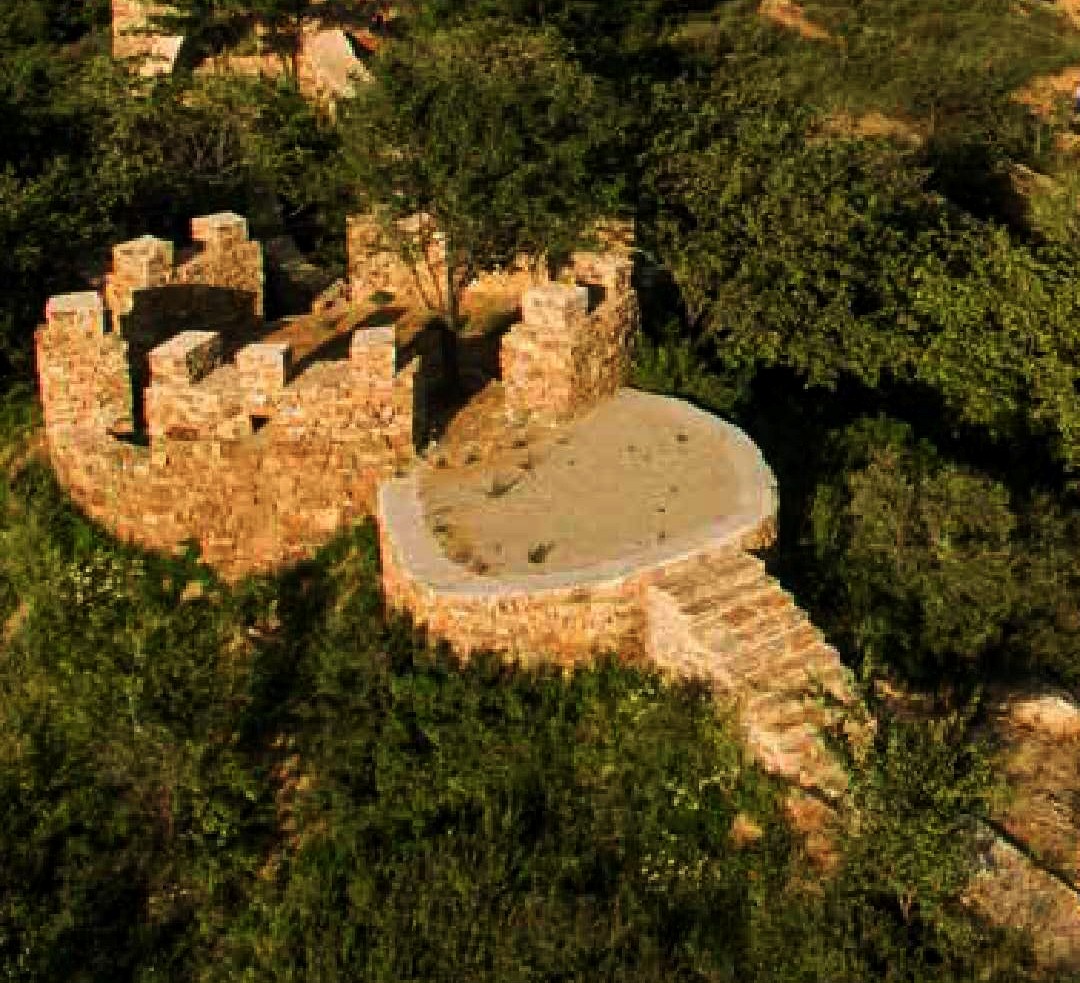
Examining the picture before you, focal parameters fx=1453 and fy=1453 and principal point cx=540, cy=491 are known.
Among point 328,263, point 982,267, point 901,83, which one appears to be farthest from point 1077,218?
point 901,83

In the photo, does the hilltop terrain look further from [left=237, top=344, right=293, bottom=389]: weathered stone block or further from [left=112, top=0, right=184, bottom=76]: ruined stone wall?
[left=112, top=0, right=184, bottom=76]: ruined stone wall

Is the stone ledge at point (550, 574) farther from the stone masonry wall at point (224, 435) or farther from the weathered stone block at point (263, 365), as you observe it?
the weathered stone block at point (263, 365)

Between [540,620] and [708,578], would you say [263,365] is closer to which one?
[540,620]

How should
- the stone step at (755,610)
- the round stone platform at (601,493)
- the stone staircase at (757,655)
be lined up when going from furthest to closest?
1. the round stone platform at (601,493)
2. the stone step at (755,610)
3. the stone staircase at (757,655)

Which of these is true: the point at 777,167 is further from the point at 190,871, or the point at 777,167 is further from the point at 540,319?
the point at 190,871

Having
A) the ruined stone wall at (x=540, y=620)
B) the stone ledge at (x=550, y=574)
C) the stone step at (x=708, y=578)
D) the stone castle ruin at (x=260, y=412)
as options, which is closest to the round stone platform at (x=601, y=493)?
the stone ledge at (x=550, y=574)

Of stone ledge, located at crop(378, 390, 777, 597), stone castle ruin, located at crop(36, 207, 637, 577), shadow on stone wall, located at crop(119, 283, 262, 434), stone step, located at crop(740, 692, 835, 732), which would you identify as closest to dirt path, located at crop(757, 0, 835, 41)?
shadow on stone wall, located at crop(119, 283, 262, 434)

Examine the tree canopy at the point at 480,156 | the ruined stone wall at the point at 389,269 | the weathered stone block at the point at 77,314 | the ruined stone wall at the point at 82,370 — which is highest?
the tree canopy at the point at 480,156
